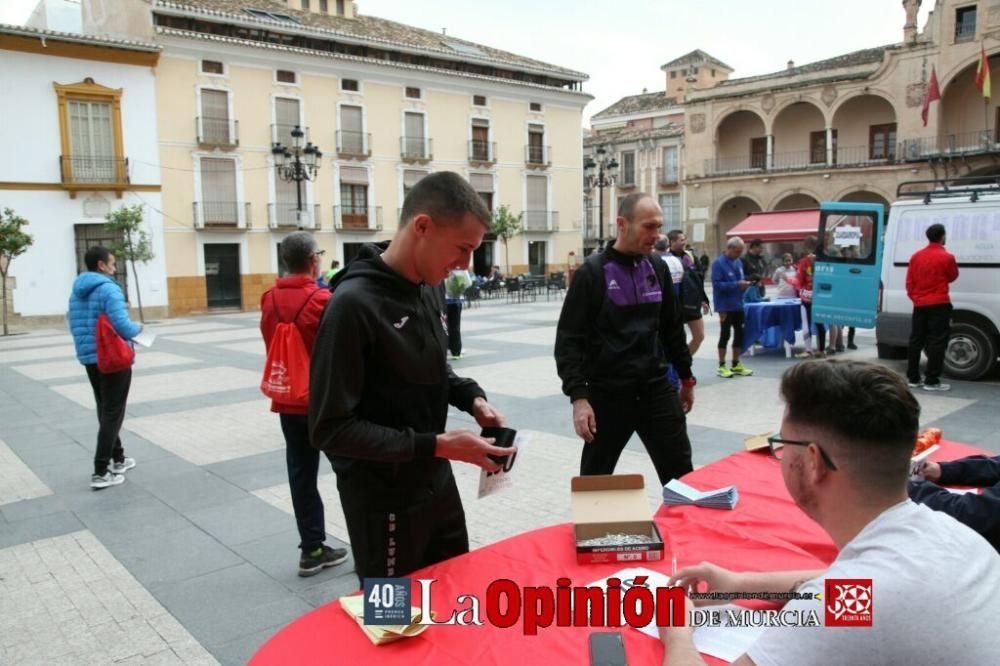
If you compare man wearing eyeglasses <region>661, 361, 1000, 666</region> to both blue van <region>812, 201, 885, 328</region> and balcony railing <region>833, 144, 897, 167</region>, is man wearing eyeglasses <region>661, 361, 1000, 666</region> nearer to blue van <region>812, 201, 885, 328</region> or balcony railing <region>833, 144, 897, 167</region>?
blue van <region>812, 201, 885, 328</region>

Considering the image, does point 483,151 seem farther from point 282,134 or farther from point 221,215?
point 221,215

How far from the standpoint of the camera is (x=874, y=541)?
1.38 m

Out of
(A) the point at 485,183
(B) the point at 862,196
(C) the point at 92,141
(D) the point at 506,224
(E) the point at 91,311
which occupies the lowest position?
(E) the point at 91,311

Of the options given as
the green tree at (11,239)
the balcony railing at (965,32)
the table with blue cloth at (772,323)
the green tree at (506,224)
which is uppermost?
the balcony railing at (965,32)

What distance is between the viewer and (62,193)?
23703mm

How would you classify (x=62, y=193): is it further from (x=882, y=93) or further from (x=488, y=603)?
(x=882, y=93)

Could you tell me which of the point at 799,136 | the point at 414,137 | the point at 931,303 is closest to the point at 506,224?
the point at 414,137

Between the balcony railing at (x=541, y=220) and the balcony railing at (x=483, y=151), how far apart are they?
326 cm

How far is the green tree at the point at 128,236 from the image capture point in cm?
2233

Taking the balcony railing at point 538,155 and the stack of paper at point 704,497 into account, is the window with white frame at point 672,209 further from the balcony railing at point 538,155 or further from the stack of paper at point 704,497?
the stack of paper at point 704,497

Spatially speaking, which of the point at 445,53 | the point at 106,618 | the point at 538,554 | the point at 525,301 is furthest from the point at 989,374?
the point at 445,53

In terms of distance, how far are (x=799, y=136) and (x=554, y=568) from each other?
121 feet

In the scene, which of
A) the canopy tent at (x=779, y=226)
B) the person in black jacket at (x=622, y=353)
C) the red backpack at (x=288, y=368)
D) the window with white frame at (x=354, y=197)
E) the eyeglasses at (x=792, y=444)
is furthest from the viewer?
the window with white frame at (x=354, y=197)

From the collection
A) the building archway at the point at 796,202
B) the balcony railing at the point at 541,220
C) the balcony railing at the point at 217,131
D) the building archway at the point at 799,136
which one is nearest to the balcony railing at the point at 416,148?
the balcony railing at the point at 541,220
